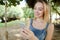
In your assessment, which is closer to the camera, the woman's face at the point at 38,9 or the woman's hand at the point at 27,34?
the woman's hand at the point at 27,34

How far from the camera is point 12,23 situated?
1380 centimetres

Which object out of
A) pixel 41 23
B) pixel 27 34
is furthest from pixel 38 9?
pixel 27 34

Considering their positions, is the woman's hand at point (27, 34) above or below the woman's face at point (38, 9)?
below

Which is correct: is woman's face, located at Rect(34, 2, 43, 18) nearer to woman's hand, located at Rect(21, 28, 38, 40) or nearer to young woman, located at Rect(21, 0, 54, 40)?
young woman, located at Rect(21, 0, 54, 40)

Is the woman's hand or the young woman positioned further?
the young woman

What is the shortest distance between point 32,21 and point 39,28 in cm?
8

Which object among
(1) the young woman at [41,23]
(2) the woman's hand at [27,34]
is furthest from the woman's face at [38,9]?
(2) the woman's hand at [27,34]

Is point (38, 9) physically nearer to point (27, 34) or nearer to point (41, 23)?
point (41, 23)

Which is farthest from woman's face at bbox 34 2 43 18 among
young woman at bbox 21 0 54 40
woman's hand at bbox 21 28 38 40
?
woman's hand at bbox 21 28 38 40

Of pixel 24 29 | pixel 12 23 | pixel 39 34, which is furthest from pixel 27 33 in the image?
pixel 12 23

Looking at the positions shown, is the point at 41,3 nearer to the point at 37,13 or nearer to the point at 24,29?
the point at 37,13

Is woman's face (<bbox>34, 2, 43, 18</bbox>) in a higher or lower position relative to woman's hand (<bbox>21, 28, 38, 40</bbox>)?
higher

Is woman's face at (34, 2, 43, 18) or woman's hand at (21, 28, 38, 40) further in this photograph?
woman's face at (34, 2, 43, 18)

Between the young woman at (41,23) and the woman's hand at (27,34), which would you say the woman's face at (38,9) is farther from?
the woman's hand at (27,34)
